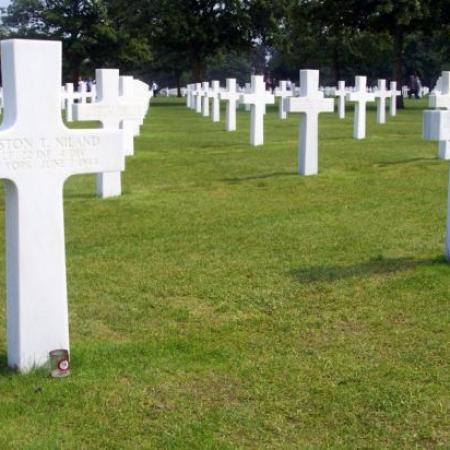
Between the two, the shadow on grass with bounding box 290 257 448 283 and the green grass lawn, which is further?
the shadow on grass with bounding box 290 257 448 283

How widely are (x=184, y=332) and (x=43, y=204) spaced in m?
1.17

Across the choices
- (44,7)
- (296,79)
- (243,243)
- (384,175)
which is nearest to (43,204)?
(243,243)

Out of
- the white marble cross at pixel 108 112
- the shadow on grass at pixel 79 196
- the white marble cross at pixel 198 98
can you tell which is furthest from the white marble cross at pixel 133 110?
the white marble cross at pixel 198 98

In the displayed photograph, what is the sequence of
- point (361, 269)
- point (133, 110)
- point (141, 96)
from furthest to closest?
point (141, 96), point (133, 110), point (361, 269)

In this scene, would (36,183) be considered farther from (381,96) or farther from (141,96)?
(381,96)

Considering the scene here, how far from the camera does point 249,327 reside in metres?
4.59

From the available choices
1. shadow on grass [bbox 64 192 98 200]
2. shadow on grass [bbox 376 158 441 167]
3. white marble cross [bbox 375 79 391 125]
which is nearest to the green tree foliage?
white marble cross [bbox 375 79 391 125]

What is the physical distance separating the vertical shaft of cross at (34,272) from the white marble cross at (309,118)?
299 inches

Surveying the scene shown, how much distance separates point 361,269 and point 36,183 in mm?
2763

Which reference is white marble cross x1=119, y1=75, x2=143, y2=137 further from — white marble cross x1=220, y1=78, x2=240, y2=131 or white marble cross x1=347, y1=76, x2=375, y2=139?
white marble cross x1=220, y1=78, x2=240, y2=131

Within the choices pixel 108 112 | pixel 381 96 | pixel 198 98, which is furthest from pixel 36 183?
pixel 198 98

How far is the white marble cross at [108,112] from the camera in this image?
8.74m

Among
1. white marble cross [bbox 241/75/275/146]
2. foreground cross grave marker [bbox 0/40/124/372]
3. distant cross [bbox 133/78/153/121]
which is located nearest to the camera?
foreground cross grave marker [bbox 0/40/124/372]

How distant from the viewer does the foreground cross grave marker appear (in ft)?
12.0
